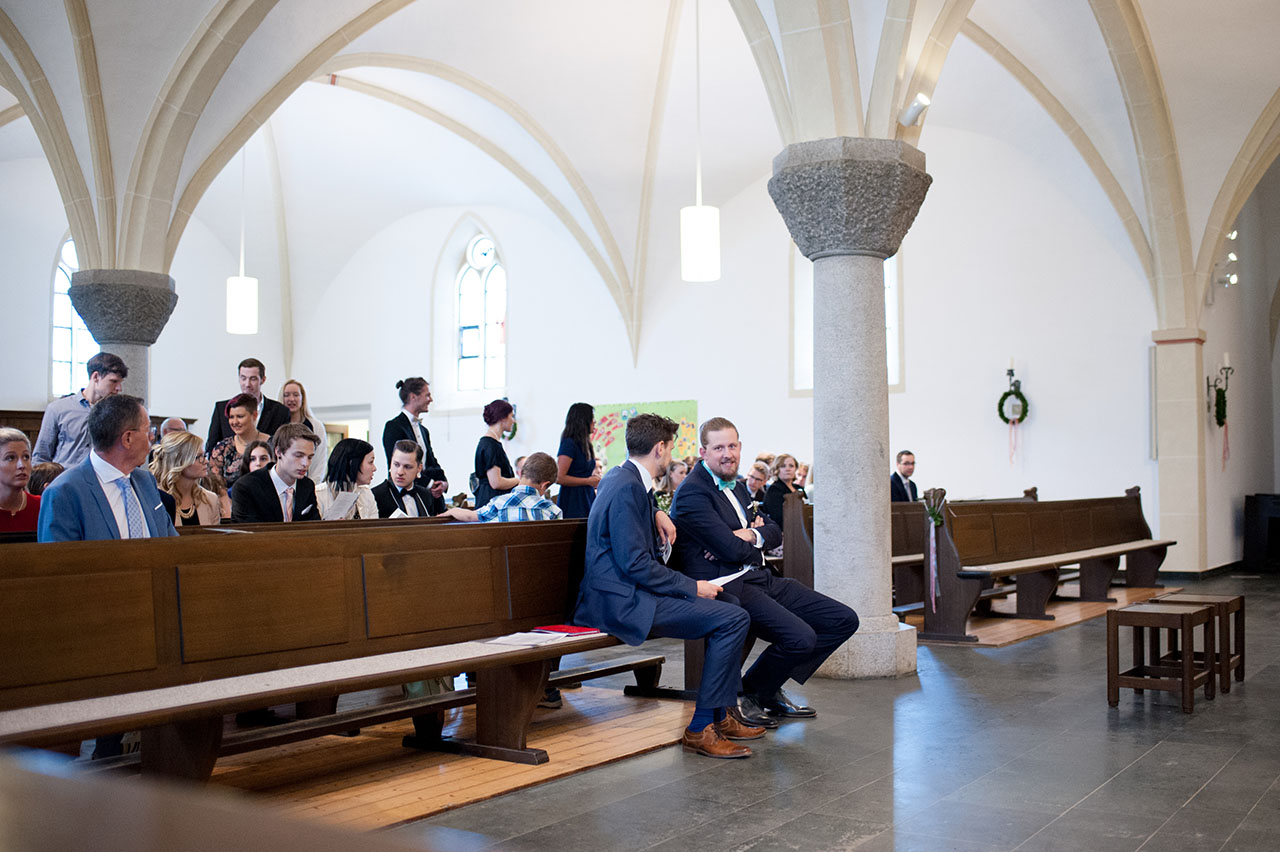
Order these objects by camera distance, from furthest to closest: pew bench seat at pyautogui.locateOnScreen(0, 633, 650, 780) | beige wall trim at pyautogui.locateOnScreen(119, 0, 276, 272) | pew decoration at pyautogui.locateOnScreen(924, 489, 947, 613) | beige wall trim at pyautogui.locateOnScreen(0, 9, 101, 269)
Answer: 1. beige wall trim at pyautogui.locateOnScreen(0, 9, 101, 269)
2. beige wall trim at pyautogui.locateOnScreen(119, 0, 276, 272)
3. pew decoration at pyautogui.locateOnScreen(924, 489, 947, 613)
4. pew bench seat at pyautogui.locateOnScreen(0, 633, 650, 780)

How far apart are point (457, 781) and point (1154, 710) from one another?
347 cm

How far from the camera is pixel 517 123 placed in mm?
14688

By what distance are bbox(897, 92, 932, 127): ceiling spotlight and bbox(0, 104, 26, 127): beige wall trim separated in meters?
11.3

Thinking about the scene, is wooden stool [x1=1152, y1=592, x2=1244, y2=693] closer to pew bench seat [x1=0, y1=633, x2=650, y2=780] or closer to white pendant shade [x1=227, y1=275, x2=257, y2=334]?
pew bench seat [x1=0, y1=633, x2=650, y2=780]

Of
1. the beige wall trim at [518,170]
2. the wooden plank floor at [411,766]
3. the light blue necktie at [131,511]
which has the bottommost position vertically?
the wooden plank floor at [411,766]

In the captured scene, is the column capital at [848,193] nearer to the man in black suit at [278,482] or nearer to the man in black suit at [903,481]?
the man in black suit at [278,482]

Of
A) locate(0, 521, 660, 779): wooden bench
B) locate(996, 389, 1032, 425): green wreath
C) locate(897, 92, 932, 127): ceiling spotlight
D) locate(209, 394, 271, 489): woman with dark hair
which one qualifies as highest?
locate(897, 92, 932, 127): ceiling spotlight

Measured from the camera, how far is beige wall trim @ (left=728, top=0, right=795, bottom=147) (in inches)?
287

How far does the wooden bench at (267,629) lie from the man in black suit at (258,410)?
210 cm

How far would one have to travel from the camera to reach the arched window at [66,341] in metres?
16.7

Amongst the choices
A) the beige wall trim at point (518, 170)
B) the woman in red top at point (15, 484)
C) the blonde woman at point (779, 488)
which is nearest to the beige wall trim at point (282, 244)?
the beige wall trim at point (518, 170)

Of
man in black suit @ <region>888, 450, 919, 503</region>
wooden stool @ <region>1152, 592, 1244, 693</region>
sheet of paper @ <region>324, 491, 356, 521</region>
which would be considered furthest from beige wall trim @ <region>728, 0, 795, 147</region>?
man in black suit @ <region>888, 450, 919, 503</region>

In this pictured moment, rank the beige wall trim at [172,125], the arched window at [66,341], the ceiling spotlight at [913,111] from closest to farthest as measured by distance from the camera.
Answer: the ceiling spotlight at [913,111] < the beige wall trim at [172,125] < the arched window at [66,341]

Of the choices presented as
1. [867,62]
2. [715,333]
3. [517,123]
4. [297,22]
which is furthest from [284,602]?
[715,333]
